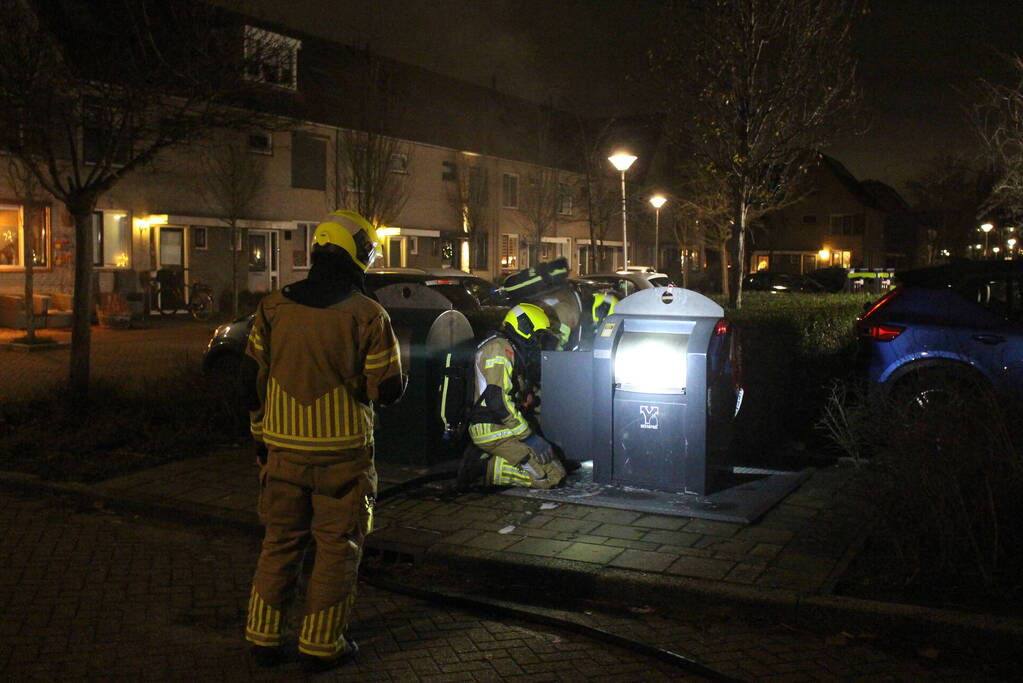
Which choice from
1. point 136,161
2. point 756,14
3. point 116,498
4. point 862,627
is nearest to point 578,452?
point 862,627

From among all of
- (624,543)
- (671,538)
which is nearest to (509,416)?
(624,543)

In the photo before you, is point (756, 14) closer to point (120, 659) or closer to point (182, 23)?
point (182, 23)

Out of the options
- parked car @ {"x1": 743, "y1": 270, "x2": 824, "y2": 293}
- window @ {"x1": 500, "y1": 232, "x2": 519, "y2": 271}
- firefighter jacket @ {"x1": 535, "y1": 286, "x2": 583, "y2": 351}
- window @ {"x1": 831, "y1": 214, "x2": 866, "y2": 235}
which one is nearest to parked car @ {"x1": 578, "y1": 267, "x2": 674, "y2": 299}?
parked car @ {"x1": 743, "y1": 270, "x2": 824, "y2": 293}

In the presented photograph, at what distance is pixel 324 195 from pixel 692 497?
85.7 feet

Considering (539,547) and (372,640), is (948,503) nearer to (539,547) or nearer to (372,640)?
(539,547)

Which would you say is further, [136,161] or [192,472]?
[136,161]

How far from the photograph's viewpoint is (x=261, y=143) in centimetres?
2930

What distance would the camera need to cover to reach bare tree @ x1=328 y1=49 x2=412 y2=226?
29.1 meters

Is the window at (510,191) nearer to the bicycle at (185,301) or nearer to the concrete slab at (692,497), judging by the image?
the bicycle at (185,301)

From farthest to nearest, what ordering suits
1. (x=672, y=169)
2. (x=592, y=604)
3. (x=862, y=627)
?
(x=672, y=169) < (x=592, y=604) < (x=862, y=627)

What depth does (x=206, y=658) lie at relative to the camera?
4.66 meters

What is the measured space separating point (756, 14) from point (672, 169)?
37.4 m

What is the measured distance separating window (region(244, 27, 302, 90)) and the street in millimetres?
6563

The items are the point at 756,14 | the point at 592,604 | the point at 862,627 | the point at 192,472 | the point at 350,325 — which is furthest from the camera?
the point at 756,14
